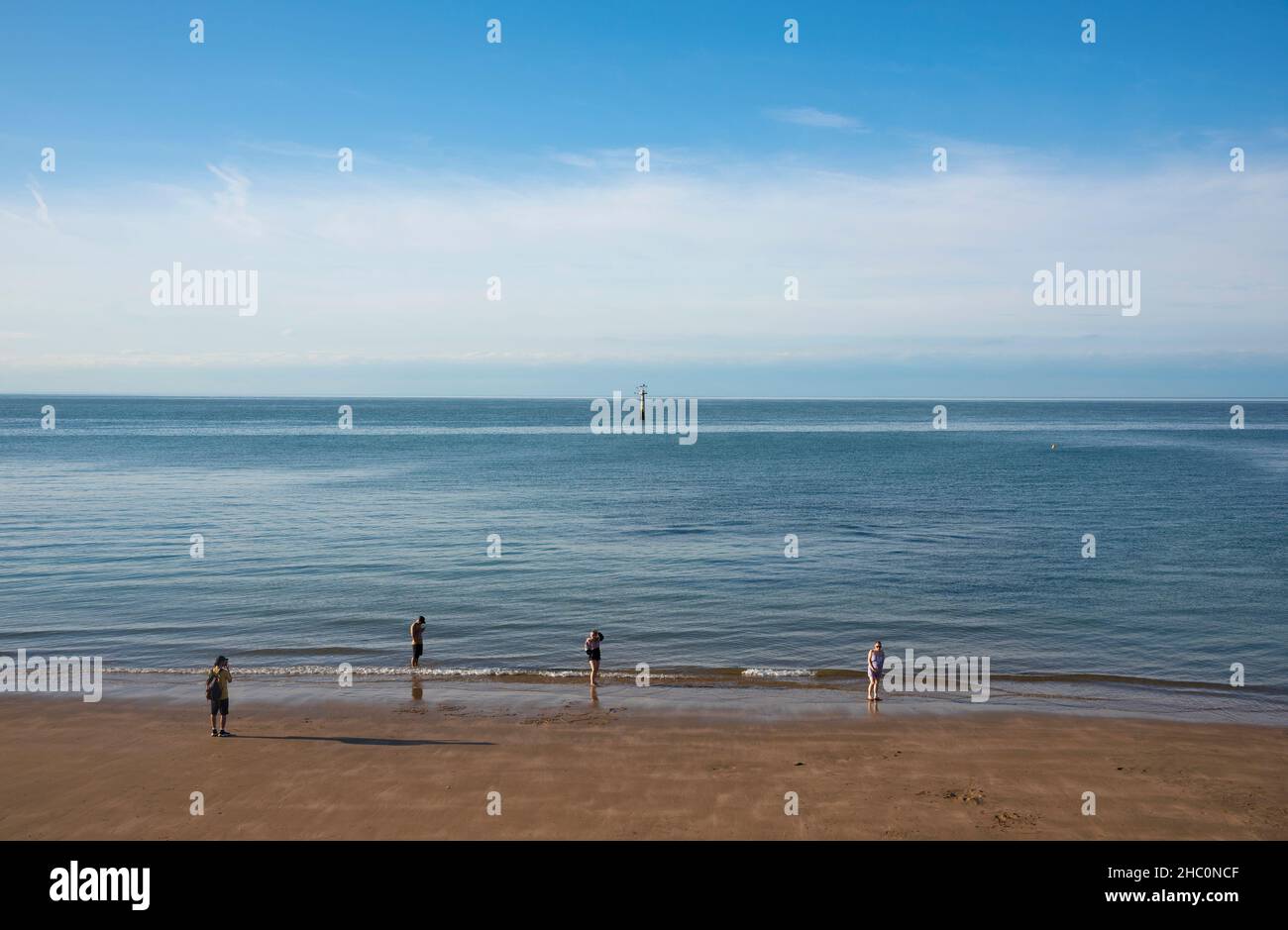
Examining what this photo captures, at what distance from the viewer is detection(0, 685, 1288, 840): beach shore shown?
1498 cm

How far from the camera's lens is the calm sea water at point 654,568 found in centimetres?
2744

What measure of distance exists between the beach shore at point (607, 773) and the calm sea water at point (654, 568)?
4.71 meters

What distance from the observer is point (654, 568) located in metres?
38.4

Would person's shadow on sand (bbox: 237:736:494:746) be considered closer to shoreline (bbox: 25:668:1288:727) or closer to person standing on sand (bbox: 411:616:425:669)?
shoreline (bbox: 25:668:1288:727)

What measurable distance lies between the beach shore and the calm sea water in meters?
4.71

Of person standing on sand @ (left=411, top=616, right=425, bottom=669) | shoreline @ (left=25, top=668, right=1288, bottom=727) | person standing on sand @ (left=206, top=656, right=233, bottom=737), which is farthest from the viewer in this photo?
person standing on sand @ (left=411, top=616, right=425, bottom=669)

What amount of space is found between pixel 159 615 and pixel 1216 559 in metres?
42.8

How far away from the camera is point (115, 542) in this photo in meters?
43.7

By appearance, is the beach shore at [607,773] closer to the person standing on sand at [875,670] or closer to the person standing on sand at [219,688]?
the person standing on sand at [219,688]

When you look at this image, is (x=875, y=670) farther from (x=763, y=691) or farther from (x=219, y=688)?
(x=219, y=688)

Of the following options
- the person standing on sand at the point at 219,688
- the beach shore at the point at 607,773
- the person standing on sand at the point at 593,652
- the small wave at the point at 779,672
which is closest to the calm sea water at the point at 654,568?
the small wave at the point at 779,672

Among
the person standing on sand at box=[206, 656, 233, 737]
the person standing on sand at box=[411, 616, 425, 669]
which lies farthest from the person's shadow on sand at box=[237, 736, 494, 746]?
the person standing on sand at box=[411, 616, 425, 669]

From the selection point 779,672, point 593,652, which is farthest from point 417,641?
point 779,672
